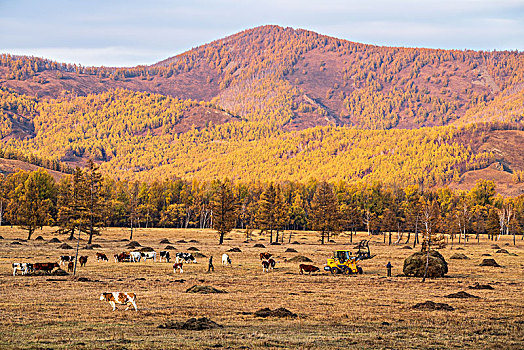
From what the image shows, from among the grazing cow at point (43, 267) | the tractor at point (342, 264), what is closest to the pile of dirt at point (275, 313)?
the grazing cow at point (43, 267)

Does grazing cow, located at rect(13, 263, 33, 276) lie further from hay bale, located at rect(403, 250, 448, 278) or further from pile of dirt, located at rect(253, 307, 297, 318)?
hay bale, located at rect(403, 250, 448, 278)

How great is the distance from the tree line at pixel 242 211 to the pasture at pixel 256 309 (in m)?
11.3

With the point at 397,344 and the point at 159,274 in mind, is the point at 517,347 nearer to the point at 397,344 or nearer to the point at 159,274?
the point at 397,344

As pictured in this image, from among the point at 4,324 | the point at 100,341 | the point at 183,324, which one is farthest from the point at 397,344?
the point at 4,324

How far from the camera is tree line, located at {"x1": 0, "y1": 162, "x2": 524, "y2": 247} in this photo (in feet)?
293

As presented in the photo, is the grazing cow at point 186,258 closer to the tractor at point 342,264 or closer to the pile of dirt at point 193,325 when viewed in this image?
the tractor at point 342,264

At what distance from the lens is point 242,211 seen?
581 ft

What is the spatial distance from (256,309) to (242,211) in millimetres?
148355

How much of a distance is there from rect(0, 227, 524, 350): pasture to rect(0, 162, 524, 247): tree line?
11332mm

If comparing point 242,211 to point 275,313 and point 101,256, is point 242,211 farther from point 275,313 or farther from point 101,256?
point 275,313

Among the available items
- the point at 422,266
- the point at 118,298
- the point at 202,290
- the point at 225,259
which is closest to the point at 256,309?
the point at 118,298

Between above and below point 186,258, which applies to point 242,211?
above

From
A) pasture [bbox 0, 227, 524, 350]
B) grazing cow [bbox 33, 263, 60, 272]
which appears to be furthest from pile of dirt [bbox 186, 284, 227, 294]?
grazing cow [bbox 33, 263, 60, 272]

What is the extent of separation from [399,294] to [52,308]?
21.7 m
